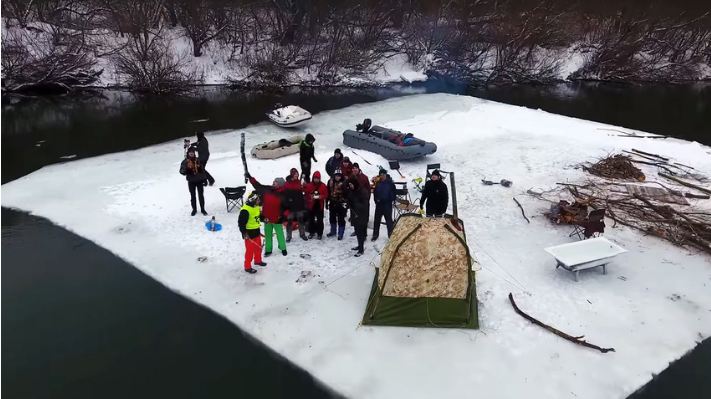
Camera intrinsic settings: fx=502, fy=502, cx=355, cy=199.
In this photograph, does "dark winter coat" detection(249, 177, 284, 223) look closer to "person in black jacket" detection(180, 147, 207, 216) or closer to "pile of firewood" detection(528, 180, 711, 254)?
"person in black jacket" detection(180, 147, 207, 216)

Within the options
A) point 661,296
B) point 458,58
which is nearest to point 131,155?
point 661,296

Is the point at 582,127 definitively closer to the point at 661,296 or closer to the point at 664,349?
the point at 661,296

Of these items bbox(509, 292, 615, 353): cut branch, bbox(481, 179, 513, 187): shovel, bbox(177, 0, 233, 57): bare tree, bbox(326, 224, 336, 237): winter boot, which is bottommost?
bbox(509, 292, 615, 353): cut branch

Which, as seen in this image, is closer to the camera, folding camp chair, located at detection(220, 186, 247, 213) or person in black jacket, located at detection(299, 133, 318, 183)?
folding camp chair, located at detection(220, 186, 247, 213)

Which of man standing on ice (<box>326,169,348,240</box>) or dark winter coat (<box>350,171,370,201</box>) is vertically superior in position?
dark winter coat (<box>350,171,370,201</box>)

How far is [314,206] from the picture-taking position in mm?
9703

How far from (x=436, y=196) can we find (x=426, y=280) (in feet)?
7.94

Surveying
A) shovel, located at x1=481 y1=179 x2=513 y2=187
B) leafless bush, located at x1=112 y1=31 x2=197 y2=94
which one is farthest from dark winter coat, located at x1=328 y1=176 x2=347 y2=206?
leafless bush, located at x1=112 y1=31 x2=197 y2=94

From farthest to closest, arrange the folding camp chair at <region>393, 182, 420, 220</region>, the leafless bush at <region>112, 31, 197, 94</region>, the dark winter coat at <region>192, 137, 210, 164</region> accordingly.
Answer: the leafless bush at <region>112, 31, 197, 94</region>, the dark winter coat at <region>192, 137, 210, 164</region>, the folding camp chair at <region>393, 182, 420, 220</region>

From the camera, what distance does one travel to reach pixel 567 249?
8906 millimetres

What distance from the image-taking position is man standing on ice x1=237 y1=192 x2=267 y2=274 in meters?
8.28

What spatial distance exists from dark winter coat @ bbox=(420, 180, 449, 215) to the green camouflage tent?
1.72 m

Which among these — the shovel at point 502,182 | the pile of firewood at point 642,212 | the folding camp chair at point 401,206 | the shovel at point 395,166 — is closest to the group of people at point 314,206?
the folding camp chair at point 401,206

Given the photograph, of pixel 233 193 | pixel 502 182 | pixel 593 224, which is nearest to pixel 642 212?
pixel 593 224
